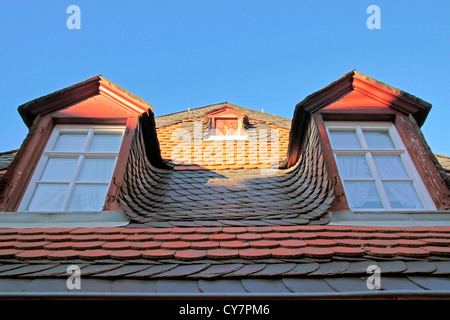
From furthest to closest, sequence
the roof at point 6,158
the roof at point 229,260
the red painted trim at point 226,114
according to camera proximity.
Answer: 1. the red painted trim at point 226,114
2. the roof at point 6,158
3. the roof at point 229,260

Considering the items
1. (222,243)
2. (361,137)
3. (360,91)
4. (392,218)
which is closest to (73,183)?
(222,243)

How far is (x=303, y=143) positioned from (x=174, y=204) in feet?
7.14

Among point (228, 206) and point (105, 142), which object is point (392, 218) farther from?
point (105, 142)

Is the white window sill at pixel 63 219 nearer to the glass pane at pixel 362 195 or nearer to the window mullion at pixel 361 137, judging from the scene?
the glass pane at pixel 362 195

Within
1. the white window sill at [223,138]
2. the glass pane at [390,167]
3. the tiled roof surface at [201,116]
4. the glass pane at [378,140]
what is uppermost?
the tiled roof surface at [201,116]

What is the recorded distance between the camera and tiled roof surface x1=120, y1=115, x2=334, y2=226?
3168 millimetres

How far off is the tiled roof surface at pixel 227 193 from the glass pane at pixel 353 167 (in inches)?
12.7

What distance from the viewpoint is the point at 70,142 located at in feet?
12.7

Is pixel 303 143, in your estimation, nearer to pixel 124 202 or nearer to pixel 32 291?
Result: pixel 124 202

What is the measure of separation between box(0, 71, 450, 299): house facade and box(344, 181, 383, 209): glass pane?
14mm

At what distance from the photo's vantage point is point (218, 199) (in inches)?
146

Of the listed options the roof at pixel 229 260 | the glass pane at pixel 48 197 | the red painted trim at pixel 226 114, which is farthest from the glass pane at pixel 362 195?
the red painted trim at pixel 226 114

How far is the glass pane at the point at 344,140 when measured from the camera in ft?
12.5
